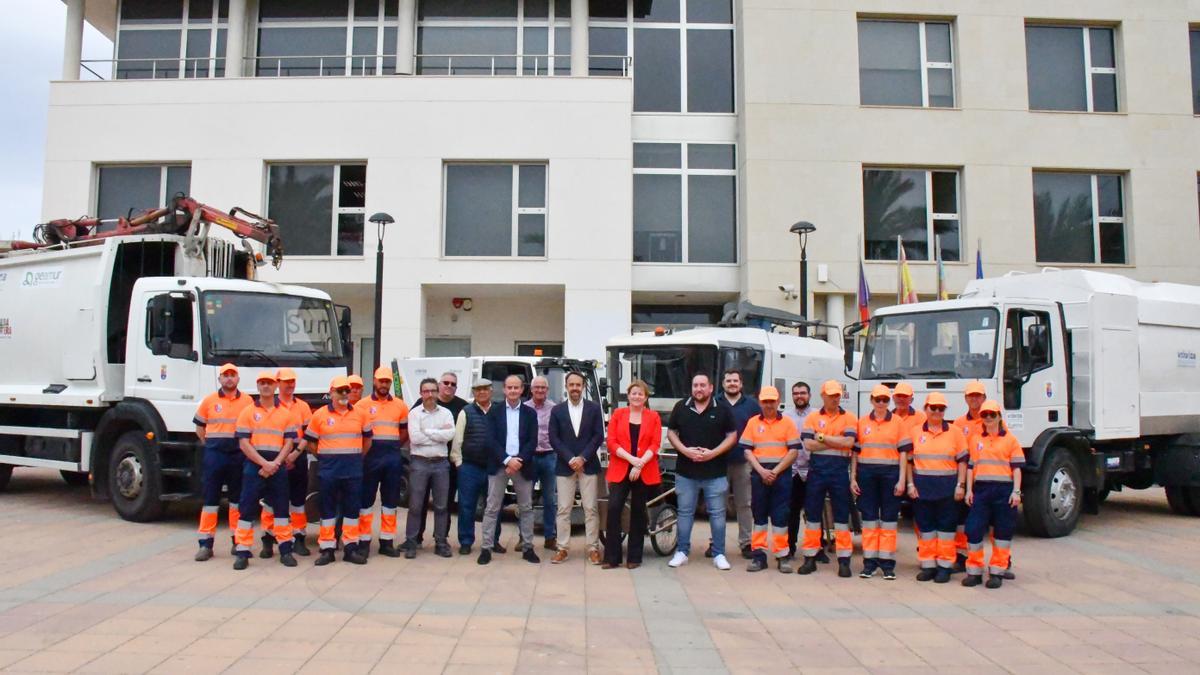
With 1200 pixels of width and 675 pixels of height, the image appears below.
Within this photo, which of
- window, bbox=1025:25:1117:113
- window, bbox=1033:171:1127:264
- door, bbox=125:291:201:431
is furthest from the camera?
window, bbox=1025:25:1117:113

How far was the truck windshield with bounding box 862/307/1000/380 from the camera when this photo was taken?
30.3ft

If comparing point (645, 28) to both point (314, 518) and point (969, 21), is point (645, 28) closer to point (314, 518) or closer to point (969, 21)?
point (969, 21)

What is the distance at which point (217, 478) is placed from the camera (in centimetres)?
771

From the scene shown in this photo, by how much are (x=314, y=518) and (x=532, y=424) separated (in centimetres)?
294

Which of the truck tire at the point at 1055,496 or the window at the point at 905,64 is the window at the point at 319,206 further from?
the truck tire at the point at 1055,496

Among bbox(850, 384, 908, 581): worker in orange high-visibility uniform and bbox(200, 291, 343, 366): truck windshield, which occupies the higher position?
bbox(200, 291, 343, 366): truck windshield

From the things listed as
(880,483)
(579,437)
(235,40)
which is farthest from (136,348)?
(235,40)

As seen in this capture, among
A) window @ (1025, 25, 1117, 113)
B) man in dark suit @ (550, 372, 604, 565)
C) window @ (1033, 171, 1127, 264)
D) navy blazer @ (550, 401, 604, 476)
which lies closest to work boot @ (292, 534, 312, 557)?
man in dark suit @ (550, 372, 604, 565)

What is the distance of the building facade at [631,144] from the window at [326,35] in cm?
5

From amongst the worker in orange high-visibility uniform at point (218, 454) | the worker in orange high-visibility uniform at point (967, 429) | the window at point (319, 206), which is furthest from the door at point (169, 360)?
the window at point (319, 206)

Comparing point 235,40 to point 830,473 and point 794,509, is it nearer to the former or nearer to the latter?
point 794,509

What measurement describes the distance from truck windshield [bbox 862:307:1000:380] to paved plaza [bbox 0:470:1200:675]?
2.10 m

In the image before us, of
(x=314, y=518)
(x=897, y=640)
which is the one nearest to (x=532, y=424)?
(x=314, y=518)

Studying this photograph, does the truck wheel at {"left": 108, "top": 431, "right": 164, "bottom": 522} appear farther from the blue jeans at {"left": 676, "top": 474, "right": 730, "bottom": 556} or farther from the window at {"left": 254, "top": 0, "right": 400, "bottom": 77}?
the window at {"left": 254, "top": 0, "right": 400, "bottom": 77}
